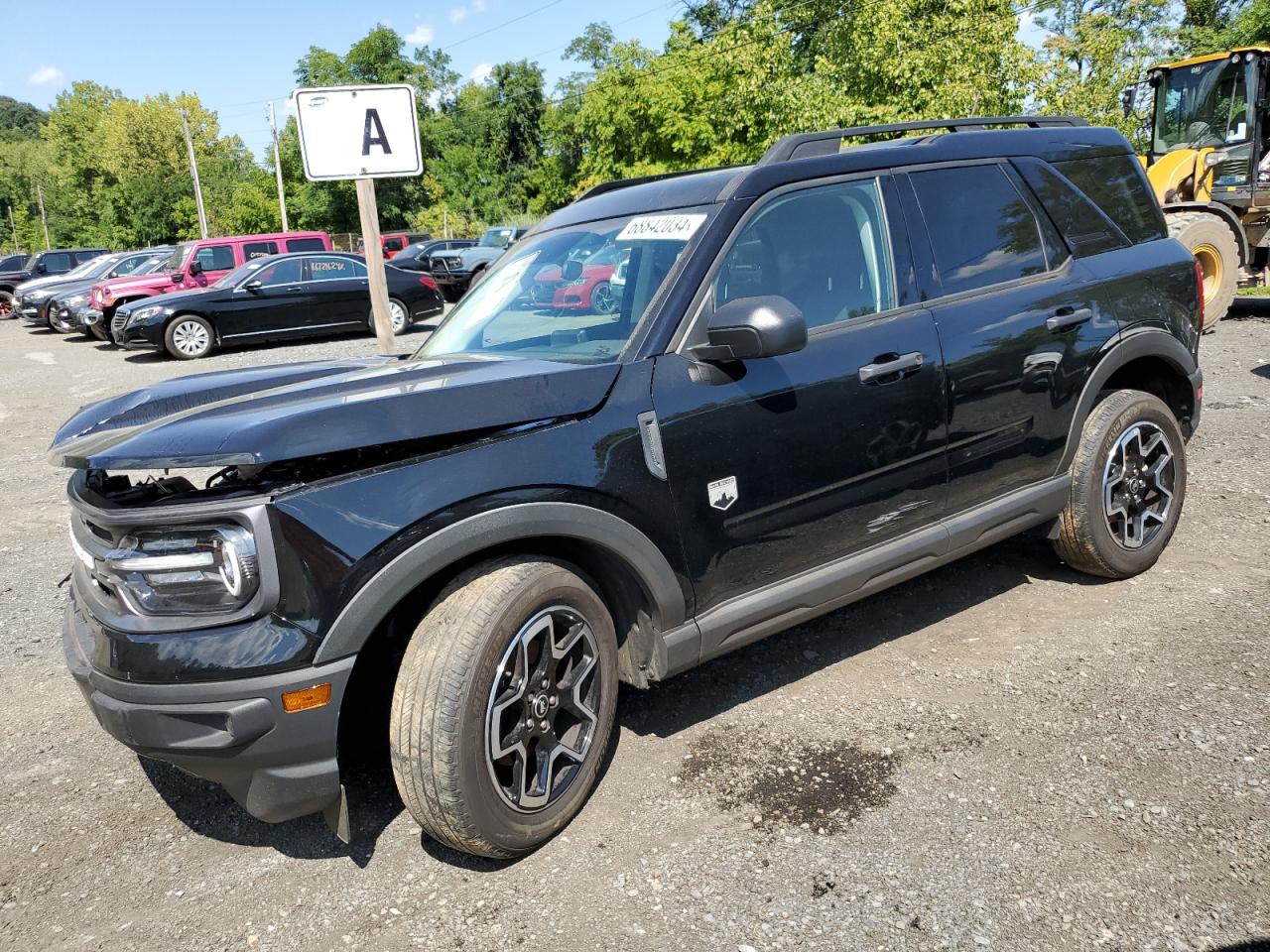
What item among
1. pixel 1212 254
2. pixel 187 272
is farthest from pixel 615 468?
pixel 187 272

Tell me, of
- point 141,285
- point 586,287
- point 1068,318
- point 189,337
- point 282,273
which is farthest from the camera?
point 141,285

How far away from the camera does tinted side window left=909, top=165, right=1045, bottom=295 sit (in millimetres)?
3775

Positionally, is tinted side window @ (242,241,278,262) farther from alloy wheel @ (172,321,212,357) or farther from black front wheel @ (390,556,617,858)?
black front wheel @ (390,556,617,858)

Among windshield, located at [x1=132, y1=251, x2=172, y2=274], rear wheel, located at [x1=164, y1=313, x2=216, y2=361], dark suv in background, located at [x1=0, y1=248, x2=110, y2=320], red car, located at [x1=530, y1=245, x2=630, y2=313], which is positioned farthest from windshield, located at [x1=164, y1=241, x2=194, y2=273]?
red car, located at [x1=530, y1=245, x2=630, y2=313]

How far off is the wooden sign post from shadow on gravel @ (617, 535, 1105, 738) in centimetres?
301

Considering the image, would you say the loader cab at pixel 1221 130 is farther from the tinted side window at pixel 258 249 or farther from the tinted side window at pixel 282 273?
the tinted side window at pixel 258 249

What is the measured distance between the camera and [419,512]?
2.52 m

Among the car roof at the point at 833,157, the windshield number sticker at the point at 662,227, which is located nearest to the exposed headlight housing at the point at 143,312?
the car roof at the point at 833,157

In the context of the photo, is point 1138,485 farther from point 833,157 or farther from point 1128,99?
point 1128,99

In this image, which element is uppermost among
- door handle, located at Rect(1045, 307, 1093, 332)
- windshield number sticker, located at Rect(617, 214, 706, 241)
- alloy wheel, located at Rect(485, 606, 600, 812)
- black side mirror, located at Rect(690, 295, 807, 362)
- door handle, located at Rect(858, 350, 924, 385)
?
windshield number sticker, located at Rect(617, 214, 706, 241)

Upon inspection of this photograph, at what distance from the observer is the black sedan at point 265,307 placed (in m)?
15.6

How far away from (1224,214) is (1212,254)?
0.57 metres

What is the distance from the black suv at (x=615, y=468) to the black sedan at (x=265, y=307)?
13.3 meters

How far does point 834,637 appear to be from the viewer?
425 cm
